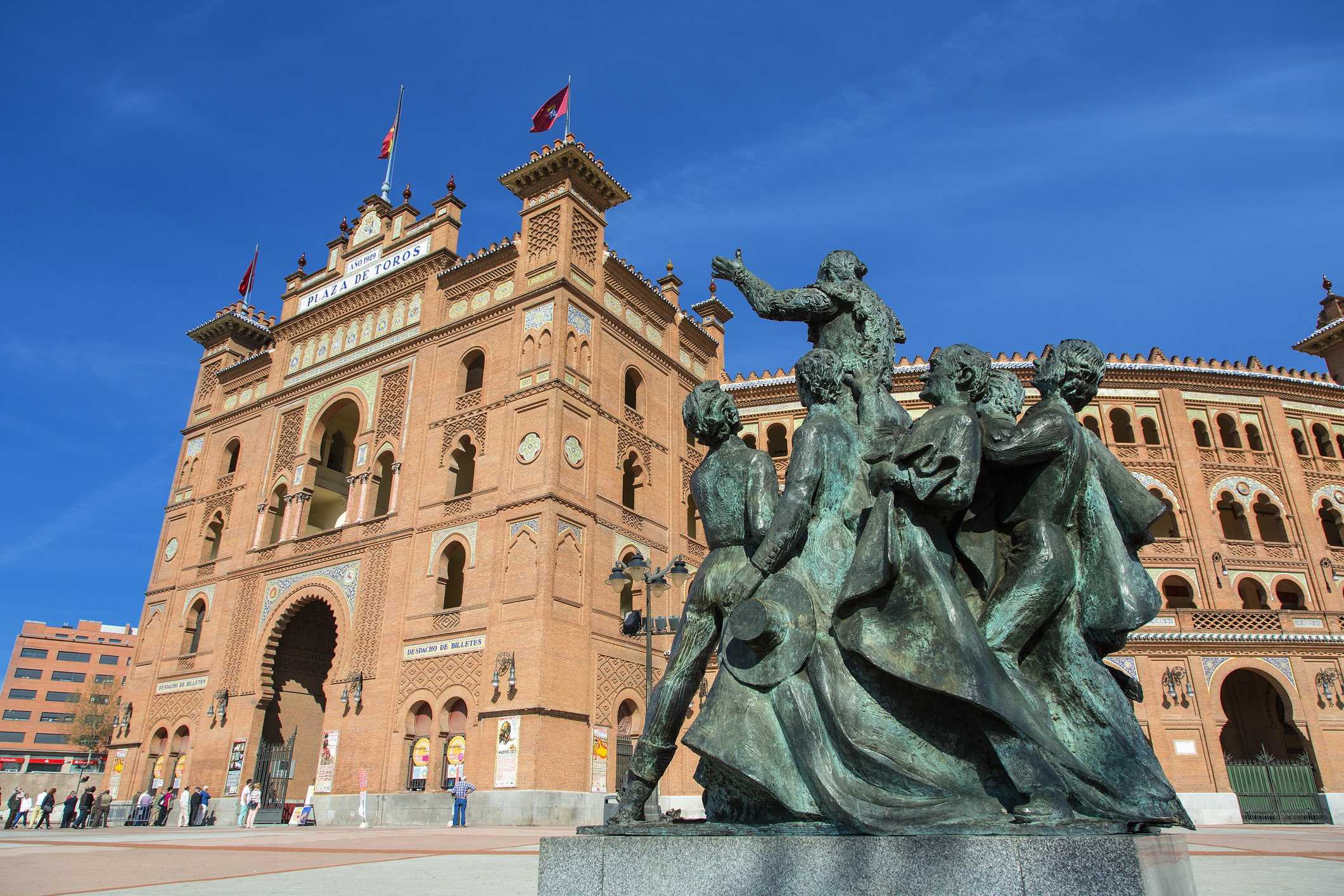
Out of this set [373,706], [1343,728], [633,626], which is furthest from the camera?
[1343,728]

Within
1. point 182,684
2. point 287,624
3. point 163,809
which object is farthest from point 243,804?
point 182,684

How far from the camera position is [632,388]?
83.9 feet

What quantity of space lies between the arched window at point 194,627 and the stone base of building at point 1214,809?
90.0ft

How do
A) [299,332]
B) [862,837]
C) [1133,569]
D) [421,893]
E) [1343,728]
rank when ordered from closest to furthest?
[862,837] → [1133,569] → [421,893] → [1343,728] → [299,332]

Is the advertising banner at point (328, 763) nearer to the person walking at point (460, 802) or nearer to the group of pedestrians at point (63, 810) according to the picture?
the person walking at point (460, 802)

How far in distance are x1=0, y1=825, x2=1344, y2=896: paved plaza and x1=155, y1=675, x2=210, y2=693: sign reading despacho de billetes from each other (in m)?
13.2

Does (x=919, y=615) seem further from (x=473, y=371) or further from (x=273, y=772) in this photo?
(x=273, y=772)

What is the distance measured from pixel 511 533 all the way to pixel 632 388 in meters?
6.81

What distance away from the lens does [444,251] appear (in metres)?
25.3

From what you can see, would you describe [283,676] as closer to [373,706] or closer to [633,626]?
[373,706]

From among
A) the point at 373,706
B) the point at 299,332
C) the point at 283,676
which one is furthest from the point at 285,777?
the point at 299,332

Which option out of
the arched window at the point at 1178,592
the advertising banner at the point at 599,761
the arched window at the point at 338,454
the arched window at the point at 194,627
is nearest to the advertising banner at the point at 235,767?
the arched window at the point at 194,627

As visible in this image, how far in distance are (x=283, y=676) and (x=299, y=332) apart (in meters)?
11.0

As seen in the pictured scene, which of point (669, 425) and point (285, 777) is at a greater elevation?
point (669, 425)
